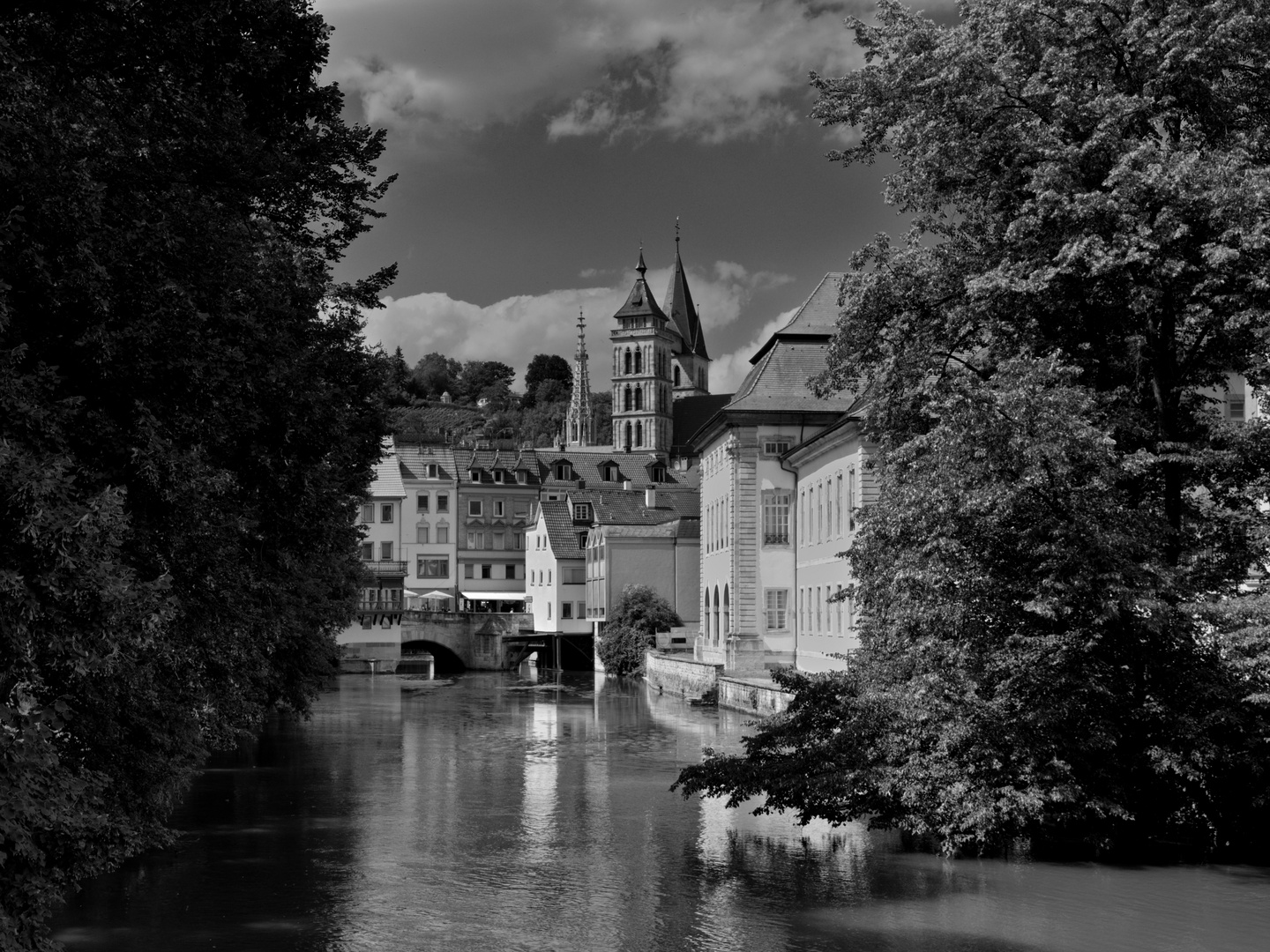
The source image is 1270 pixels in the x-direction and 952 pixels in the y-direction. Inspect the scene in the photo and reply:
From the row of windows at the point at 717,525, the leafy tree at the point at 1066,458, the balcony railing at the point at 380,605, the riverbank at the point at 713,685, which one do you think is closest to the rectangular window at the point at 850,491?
the riverbank at the point at 713,685

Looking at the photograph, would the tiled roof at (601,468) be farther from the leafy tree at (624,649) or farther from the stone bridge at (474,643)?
the leafy tree at (624,649)

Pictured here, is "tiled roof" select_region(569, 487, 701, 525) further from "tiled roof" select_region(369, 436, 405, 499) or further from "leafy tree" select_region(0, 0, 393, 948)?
"leafy tree" select_region(0, 0, 393, 948)

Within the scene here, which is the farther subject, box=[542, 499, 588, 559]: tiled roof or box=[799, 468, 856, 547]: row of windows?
box=[542, 499, 588, 559]: tiled roof

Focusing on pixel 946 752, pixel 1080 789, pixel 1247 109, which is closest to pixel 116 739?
pixel 946 752

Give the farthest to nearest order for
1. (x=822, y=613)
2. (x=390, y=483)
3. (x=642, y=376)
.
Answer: (x=642, y=376) < (x=390, y=483) < (x=822, y=613)

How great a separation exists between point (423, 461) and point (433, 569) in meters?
7.22

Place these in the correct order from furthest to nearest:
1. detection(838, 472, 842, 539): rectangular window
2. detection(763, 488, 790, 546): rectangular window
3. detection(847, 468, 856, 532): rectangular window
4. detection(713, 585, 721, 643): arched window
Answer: detection(713, 585, 721, 643): arched window, detection(763, 488, 790, 546): rectangular window, detection(838, 472, 842, 539): rectangular window, detection(847, 468, 856, 532): rectangular window

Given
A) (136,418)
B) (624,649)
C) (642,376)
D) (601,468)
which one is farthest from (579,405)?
(136,418)

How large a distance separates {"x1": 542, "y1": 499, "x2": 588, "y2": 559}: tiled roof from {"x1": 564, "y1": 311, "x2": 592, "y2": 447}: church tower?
8279 cm

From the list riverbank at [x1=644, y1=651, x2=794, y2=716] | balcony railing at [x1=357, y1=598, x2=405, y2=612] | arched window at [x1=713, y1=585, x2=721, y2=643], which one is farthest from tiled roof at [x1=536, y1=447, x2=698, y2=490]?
arched window at [x1=713, y1=585, x2=721, y2=643]

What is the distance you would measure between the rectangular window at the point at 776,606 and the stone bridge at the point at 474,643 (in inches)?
1169

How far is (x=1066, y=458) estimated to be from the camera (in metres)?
15.8

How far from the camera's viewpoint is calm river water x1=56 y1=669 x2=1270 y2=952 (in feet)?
45.0

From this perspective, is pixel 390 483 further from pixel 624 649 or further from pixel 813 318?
pixel 813 318
